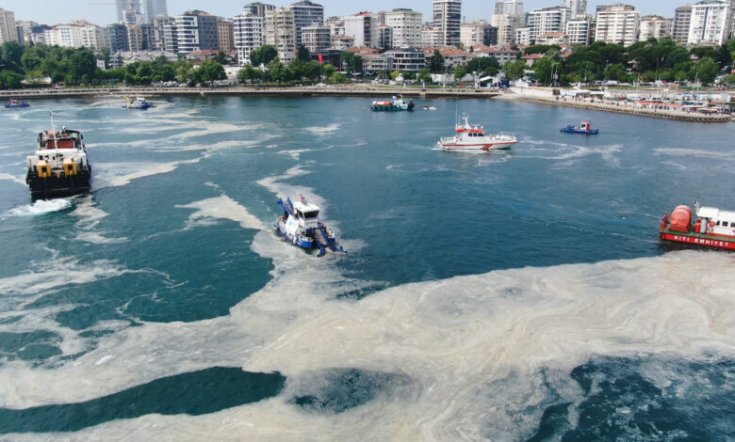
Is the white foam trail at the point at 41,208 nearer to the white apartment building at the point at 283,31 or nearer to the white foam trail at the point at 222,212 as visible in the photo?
the white foam trail at the point at 222,212

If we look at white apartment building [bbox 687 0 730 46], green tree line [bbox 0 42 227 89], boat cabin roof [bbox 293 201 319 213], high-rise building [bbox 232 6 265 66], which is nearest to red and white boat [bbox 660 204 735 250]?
boat cabin roof [bbox 293 201 319 213]

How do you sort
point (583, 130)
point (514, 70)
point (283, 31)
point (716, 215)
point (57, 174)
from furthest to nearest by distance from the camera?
point (283, 31)
point (514, 70)
point (583, 130)
point (57, 174)
point (716, 215)

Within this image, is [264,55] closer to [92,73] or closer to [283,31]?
[283,31]

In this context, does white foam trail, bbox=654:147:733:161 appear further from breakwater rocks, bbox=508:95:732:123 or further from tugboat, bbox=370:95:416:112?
tugboat, bbox=370:95:416:112

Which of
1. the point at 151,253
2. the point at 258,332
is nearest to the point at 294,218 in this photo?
the point at 151,253

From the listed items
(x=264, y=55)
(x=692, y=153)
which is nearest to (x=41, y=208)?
(x=692, y=153)

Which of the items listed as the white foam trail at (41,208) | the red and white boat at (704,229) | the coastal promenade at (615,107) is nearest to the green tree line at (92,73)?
the coastal promenade at (615,107)

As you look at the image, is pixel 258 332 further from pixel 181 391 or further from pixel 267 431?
pixel 267 431
